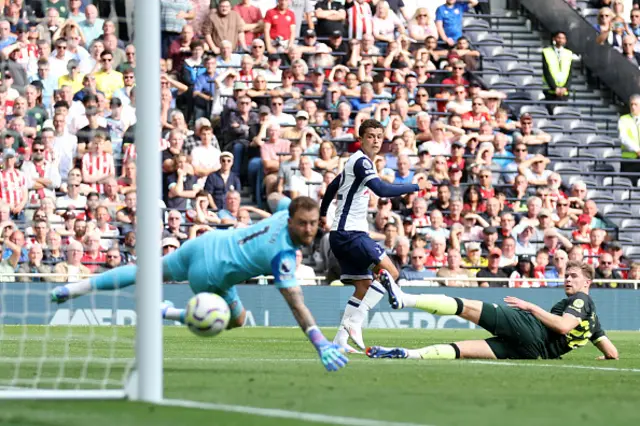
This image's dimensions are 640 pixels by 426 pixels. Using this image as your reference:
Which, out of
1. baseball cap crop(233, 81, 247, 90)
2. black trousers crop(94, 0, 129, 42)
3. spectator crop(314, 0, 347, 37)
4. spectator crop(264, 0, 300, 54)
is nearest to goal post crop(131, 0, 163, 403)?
black trousers crop(94, 0, 129, 42)

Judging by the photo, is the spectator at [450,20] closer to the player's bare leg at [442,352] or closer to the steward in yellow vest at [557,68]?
the steward in yellow vest at [557,68]

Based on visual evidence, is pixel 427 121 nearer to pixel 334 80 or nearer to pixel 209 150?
pixel 334 80

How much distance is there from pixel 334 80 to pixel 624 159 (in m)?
6.56

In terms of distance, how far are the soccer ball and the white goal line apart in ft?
5.45

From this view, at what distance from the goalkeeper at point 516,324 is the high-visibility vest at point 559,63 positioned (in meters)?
15.0

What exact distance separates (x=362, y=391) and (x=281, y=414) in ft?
5.06

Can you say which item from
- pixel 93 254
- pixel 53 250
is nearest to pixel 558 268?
pixel 93 254

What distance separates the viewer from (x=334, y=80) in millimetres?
24578

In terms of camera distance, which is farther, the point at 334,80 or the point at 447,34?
the point at 447,34

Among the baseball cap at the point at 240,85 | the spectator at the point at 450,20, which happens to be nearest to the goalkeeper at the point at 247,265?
the baseball cap at the point at 240,85

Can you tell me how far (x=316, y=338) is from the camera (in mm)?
9734

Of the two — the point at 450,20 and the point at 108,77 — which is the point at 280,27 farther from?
the point at 108,77

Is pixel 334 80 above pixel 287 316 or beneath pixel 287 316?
above

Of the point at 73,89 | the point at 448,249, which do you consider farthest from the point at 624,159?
the point at 73,89
